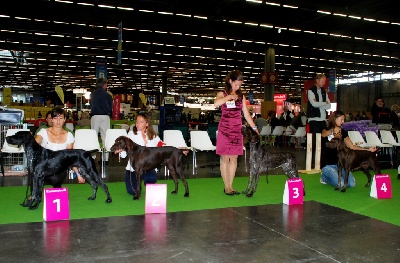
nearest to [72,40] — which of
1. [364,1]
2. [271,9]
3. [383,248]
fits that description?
[271,9]

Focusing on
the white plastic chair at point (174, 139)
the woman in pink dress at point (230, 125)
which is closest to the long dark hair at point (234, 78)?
the woman in pink dress at point (230, 125)

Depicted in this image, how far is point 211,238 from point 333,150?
3571mm

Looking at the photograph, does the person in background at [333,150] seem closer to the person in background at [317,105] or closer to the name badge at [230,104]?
the person in background at [317,105]

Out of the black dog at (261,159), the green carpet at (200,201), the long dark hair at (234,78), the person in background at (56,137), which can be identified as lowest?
the green carpet at (200,201)

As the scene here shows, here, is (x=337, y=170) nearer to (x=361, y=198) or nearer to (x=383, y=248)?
(x=361, y=198)

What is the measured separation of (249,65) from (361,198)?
80.8ft

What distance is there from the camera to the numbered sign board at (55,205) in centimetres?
358

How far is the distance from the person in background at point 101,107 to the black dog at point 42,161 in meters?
2.64

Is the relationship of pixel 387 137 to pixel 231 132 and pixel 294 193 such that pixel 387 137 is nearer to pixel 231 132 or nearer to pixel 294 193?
pixel 294 193

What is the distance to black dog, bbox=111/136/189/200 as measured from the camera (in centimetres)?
448

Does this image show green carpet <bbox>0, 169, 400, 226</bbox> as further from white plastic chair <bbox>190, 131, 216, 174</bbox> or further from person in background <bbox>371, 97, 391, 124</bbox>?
person in background <bbox>371, 97, 391, 124</bbox>

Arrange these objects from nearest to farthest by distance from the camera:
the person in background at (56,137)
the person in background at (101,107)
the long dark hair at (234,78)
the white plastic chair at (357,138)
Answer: the person in background at (56,137)
the long dark hair at (234,78)
the person in background at (101,107)
the white plastic chair at (357,138)

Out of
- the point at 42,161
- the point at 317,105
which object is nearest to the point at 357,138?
the point at 317,105

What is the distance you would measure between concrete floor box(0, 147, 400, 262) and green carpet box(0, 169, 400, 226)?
1.02 feet
